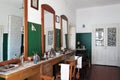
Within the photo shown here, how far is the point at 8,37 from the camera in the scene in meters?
2.45

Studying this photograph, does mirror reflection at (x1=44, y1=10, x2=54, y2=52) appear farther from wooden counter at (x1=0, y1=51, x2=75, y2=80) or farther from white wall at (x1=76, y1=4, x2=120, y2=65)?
white wall at (x1=76, y1=4, x2=120, y2=65)

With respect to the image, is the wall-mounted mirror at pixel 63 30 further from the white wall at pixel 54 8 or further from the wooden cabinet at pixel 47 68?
the wooden cabinet at pixel 47 68

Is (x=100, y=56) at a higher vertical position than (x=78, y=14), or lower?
lower

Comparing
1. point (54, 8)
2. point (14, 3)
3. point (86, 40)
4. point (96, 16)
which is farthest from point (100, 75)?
point (14, 3)

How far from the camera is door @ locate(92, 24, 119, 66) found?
6484 mm

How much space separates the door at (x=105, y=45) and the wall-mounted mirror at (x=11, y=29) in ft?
16.3

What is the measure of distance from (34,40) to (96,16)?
4.68m

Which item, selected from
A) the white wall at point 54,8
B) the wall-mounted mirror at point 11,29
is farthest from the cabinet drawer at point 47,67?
the white wall at point 54,8

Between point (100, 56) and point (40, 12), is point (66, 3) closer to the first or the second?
point (40, 12)

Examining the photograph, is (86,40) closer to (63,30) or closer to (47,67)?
(63,30)

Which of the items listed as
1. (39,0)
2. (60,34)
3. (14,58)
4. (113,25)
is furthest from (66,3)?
(14,58)

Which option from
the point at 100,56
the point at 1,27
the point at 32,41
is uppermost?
the point at 1,27

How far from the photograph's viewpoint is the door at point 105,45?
6.48 meters

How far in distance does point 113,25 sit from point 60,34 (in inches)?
125
